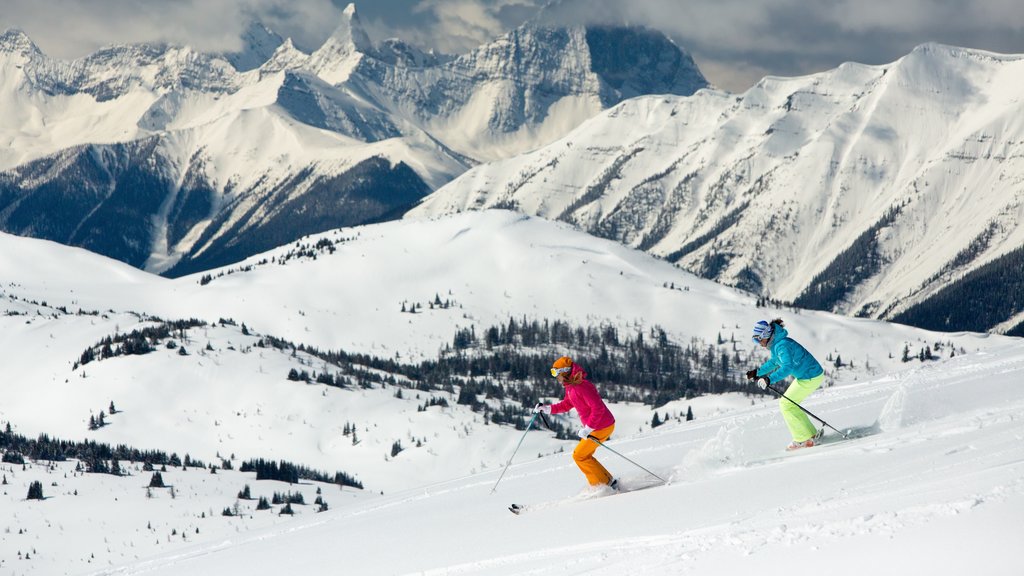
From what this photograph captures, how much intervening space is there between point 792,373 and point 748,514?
7.47 m

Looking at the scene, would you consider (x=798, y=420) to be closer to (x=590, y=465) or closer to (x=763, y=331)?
(x=763, y=331)

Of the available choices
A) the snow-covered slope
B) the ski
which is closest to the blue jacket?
the snow-covered slope

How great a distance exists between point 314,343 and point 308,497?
130529 mm

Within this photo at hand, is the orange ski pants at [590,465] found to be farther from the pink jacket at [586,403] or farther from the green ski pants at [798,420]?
the green ski pants at [798,420]

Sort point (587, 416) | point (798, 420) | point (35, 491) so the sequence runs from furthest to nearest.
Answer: point (35, 491)
point (798, 420)
point (587, 416)

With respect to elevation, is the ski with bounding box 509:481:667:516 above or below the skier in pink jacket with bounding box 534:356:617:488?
→ below

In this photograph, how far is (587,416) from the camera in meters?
22.4

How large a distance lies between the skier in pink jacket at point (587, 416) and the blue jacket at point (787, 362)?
11.7 feet

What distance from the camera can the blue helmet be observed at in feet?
74.2

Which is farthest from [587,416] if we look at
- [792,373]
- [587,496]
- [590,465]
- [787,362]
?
[792,373]

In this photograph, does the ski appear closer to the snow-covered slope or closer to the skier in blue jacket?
the snow-covered slope

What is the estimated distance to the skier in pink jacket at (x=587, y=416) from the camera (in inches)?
871

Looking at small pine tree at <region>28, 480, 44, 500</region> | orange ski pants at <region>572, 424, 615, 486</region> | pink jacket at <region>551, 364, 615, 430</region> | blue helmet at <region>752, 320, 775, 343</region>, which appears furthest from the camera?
small pine tree at <region>28, 480, 44, 500</region>

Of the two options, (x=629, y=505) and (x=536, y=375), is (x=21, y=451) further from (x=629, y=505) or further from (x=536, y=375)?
(x=536, y=375)
